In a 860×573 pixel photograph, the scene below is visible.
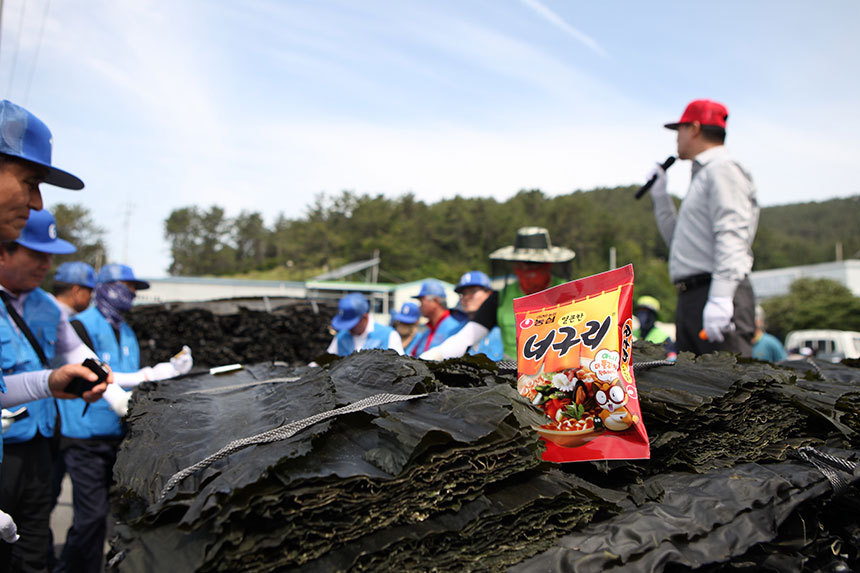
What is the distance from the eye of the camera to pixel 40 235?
2.90 meters

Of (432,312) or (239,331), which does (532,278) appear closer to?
(432,312)

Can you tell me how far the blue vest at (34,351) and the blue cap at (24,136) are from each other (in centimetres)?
121

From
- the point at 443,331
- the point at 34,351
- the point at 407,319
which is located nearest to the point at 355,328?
the point at 443,331

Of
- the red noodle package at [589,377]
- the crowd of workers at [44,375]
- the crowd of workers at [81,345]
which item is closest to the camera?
the red noodle package at [589,377]

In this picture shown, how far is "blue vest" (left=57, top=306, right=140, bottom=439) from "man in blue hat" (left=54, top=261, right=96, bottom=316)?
119 cm

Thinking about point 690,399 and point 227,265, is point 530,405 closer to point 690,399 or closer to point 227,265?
point 690,399

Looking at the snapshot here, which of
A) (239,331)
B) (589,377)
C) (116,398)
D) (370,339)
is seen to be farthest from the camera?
(239,331)

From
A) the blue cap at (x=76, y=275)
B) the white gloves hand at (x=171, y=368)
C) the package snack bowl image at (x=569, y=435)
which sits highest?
the blue cap at (x=76, y=275)

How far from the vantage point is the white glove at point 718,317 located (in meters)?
2.65

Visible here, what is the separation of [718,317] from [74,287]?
544cm

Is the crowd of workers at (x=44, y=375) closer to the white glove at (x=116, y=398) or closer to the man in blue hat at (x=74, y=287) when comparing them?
the white glove at (x=116, y=398)

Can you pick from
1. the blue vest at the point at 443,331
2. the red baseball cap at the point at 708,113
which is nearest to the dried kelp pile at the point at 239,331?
the blue vest at the point at 443,331

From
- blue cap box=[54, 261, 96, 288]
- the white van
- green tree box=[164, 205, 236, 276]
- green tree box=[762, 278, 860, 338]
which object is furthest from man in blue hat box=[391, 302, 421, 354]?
green tree box=[164, 205, 236, 276]

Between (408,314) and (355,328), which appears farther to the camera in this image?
(408,314)
